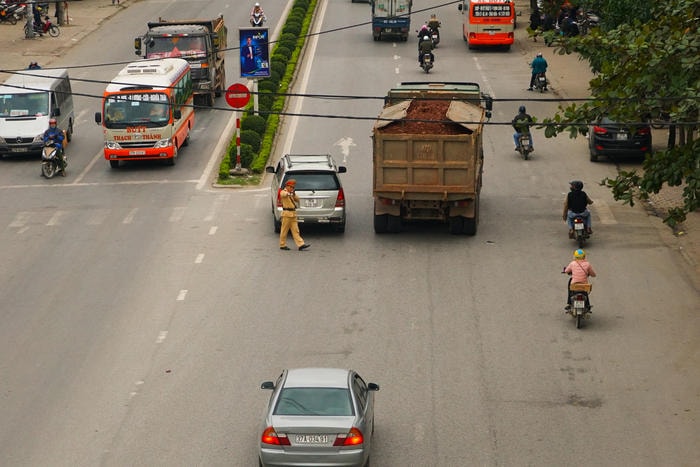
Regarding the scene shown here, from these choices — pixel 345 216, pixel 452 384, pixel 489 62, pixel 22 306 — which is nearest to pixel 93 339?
pixel 22 306

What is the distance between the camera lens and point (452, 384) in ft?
68.5

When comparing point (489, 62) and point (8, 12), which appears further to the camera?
point (8, 12)

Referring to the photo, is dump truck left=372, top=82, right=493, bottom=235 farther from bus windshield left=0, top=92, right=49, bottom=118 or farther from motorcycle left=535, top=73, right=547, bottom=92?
motorcycle left=535, top=73, right=547, bottom=92

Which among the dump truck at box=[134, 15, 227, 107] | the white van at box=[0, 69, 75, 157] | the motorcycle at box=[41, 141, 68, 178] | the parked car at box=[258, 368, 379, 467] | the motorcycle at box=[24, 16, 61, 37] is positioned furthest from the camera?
the motorcycle at box=[24, 16, 61, 37]

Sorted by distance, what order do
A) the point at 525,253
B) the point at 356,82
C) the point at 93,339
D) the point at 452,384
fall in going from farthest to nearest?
1. the point at 356,82
2. the point at 525,253
3. the point at 93,339
4. the point at 452,384

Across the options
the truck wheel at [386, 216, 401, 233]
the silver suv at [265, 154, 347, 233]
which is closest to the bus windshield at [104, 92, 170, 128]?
the silver suv at [265, 154, 347, 233]

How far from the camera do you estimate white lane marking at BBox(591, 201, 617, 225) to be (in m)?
32.1

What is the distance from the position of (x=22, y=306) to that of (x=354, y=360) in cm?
716

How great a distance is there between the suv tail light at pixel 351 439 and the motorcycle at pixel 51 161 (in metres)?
22.8

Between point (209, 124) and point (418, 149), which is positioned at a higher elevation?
point (418, 149)

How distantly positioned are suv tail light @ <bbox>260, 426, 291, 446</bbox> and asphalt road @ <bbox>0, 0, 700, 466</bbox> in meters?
1.57

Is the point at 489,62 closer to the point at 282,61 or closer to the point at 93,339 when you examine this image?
the point at 282,61

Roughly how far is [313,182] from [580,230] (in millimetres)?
6183

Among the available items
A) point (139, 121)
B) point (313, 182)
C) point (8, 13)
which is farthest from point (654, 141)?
point (8, 13)
